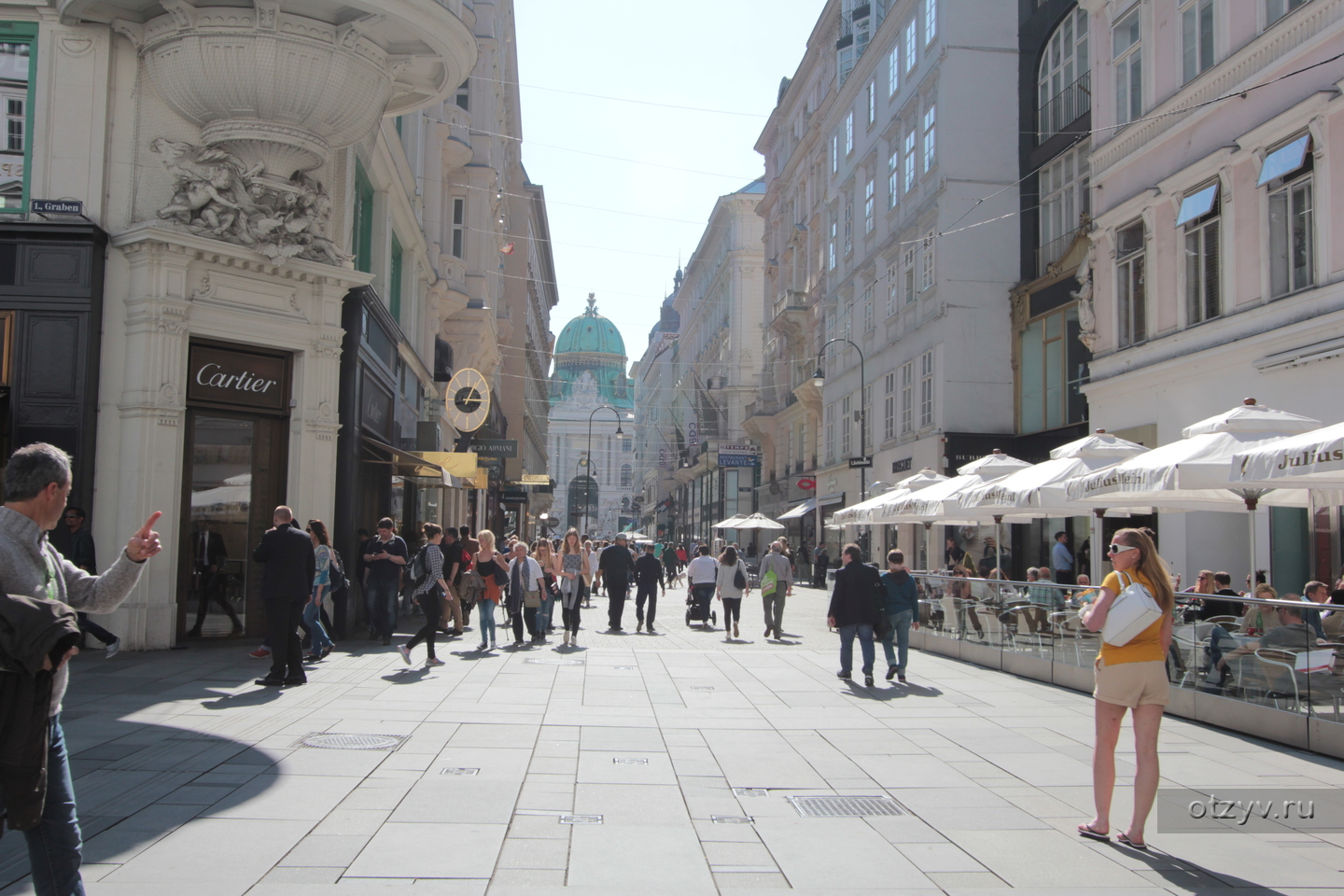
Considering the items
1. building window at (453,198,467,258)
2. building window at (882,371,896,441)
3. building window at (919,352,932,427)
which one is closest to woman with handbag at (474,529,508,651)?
building window at (453,198,467,258)

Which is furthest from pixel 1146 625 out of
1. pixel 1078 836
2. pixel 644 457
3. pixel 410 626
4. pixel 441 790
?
pixel 644 457

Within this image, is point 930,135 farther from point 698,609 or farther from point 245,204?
point 245,204

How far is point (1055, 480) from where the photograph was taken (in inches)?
588

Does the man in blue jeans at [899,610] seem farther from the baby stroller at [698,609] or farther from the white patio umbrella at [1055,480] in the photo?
the baby stroller at [698,609]

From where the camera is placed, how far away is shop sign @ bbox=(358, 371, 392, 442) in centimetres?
1791

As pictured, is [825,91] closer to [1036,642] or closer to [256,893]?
[1036,642]

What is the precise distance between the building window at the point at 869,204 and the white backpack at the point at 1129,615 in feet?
112

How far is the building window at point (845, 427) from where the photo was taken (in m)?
41.8

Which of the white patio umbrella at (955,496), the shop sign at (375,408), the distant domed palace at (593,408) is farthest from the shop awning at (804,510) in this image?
the distant domed palace at (593,408)

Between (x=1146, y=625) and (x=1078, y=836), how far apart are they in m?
1.23

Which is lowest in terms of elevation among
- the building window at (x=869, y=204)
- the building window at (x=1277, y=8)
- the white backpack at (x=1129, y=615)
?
the white backpack at (x=1129, y=615)

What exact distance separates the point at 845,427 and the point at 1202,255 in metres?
24.1

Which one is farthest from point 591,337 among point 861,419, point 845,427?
point 861,419

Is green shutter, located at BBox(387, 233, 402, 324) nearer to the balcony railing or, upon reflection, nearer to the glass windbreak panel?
the glass windbreak panel
